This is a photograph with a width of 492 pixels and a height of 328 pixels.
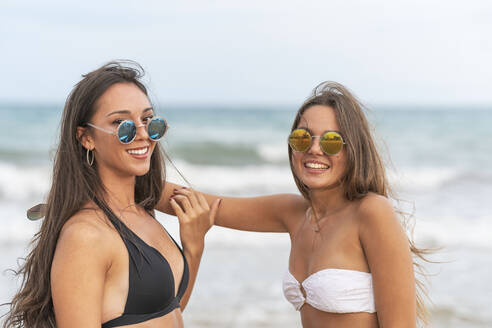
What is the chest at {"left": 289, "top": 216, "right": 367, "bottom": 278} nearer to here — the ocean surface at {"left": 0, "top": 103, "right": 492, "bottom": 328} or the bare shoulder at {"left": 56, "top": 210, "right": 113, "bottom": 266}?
the ocean surface at {"left": 0, "top": 103, "right": 492, "bottom": 328}

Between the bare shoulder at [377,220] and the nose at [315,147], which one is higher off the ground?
the nose at [315,147]

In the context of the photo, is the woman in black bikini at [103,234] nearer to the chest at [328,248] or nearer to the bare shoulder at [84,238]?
the bare shoulder at [84,238]

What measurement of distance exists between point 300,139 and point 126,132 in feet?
3.08

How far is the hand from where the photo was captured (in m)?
3.35

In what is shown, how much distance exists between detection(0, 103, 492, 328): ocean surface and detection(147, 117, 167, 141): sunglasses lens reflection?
71 centimetres

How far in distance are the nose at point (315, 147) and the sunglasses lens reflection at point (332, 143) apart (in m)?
0.04

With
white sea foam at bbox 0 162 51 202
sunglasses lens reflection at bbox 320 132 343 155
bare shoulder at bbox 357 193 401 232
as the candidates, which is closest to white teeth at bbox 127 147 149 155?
sunglasses lens reflection at bbox 320 132 343 155

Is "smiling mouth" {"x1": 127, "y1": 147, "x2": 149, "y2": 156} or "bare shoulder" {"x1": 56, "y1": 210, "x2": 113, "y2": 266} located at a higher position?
"smiling mouth" {"x1": 127, "y1": 147, "x2": 149, "y2": 156}

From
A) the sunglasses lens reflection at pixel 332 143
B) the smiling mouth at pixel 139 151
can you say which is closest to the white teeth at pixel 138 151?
the smiling mouth at pixel 139 151

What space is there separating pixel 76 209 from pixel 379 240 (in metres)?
1.46

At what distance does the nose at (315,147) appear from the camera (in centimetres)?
305

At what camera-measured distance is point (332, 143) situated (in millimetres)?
3004

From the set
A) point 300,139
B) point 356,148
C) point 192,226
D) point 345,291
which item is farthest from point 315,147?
point 192,226

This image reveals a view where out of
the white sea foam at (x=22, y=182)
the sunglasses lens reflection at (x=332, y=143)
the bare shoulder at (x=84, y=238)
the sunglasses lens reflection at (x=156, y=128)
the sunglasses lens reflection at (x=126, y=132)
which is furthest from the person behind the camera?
the white sea foam at (x=22, y=182)
